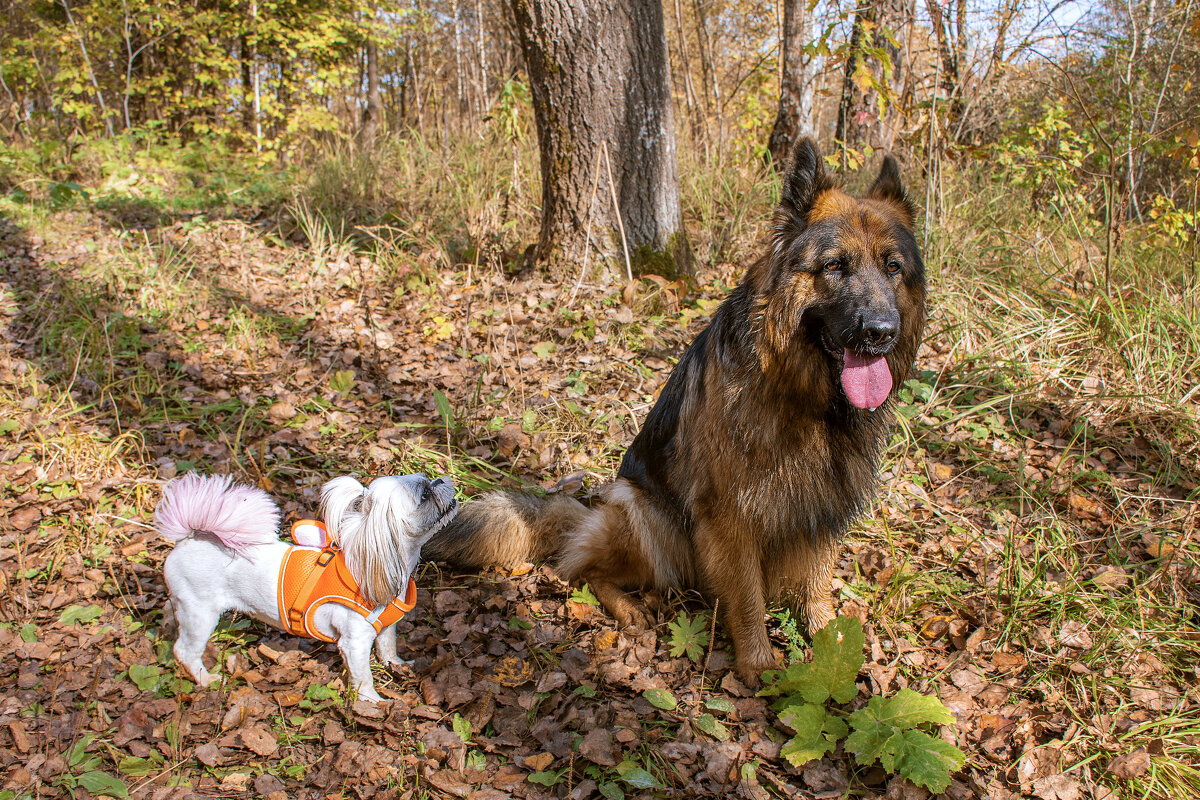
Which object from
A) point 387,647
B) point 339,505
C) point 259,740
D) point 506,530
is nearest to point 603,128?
point 506,530

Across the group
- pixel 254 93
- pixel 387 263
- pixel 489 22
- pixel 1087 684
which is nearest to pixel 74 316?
pixel 387 263

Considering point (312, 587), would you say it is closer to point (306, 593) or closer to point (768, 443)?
point (306, 593)

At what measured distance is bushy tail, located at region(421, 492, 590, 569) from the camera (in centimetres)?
333

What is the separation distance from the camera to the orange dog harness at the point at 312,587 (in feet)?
8.34

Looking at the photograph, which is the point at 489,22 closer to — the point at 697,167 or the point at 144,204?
the point at 144,204

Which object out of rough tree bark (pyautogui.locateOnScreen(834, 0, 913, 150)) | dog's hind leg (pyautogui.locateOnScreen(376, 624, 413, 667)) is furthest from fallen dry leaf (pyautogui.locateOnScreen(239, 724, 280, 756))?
rough tree bark (pyautogui.locateOnScreen(834, 0, 913, 150))

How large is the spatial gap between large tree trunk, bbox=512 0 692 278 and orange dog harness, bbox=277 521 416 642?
352cm

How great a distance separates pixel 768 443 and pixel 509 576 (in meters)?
1.58

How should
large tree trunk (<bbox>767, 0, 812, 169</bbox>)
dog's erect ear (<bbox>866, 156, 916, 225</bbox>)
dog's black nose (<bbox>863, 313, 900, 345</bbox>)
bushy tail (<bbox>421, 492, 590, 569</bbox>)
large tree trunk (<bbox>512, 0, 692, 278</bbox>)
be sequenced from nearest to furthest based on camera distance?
dog's black nose (<bbox>863, 313, 900, 345</bbox>) → dog's erect ear (<bbox>866, 156, 916, 225</bbox>) → bushy tail (<bbox>421, 492, 590, 569</bbox>) → large tree trunk (<bbox>512, 0, 692, 278</bbox>) → large tree trunk (<bbox>767, 0, 812, 169</bbox>)

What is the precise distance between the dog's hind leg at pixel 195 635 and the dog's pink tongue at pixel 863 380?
256 centimetres

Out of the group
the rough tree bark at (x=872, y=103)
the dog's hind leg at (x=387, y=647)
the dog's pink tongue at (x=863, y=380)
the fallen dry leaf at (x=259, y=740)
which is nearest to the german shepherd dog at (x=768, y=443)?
the dog's pink tongue at (x=863, y=380)

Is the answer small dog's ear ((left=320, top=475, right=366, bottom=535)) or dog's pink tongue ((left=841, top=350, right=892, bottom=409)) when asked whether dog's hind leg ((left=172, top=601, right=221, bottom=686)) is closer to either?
small dog's ear ((left=320, top=475, right=366, bottom=535))

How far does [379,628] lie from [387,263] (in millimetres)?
3996

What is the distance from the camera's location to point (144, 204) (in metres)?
8.06
